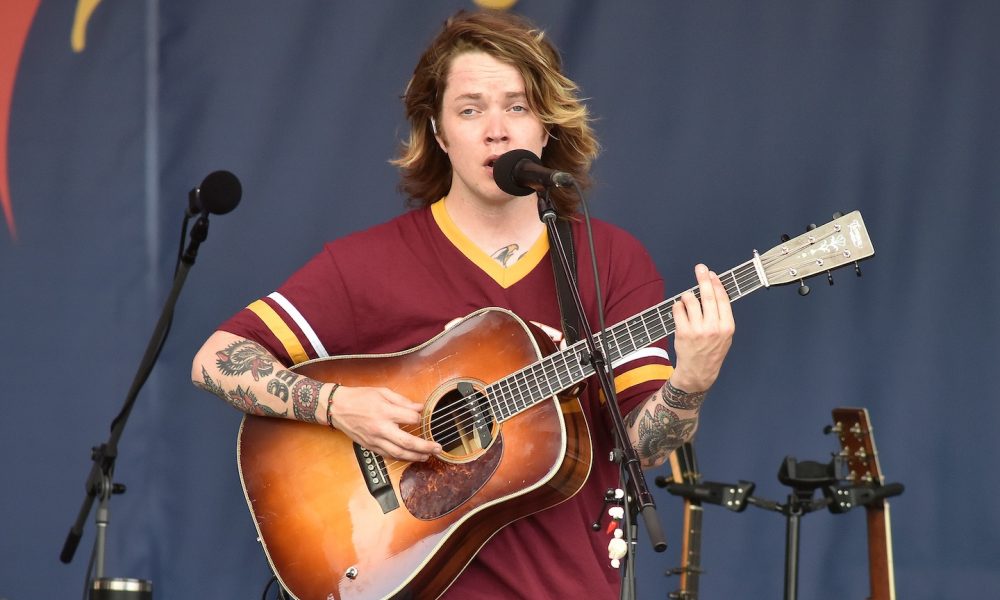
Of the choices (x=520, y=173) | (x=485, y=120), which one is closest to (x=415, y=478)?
(x=520, y=173)

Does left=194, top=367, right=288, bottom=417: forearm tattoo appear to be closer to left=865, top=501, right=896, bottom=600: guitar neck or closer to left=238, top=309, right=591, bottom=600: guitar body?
left=238, top=309, right=591, bottom=600: guitar body

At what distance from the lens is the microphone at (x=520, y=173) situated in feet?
8.89

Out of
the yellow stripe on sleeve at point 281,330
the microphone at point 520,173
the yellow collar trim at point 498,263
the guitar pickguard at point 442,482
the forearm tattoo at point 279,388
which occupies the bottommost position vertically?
the guitar pickguard at point 442,482

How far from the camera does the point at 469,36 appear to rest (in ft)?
11.0

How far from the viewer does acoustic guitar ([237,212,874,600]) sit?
2.93 meters

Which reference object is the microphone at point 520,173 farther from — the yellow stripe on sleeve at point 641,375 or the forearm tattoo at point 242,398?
the forearm tattoo at point 242,398

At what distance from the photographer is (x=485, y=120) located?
10.7ft

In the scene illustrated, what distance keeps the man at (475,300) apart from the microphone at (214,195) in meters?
0.42

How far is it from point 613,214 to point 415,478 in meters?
1.91

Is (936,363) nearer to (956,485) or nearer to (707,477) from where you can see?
(956,485)

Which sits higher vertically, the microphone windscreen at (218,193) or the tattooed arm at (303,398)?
the microphone windscreen at (218,193)

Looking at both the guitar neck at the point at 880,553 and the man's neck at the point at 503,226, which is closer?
the man's neck at the point at 503,226

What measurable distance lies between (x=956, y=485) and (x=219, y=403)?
2772 mm

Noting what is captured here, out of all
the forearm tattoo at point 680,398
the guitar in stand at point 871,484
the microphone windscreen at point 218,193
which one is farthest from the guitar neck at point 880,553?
the microphone windscreen at point 218,193
